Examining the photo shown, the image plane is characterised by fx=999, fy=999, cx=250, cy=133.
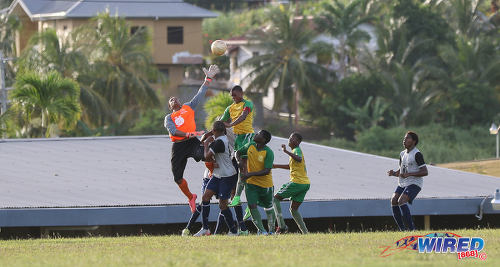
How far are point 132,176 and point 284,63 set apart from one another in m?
40.8

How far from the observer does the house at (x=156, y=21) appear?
6134cm

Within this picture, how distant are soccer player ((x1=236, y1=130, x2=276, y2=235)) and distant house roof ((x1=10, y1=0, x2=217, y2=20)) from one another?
46.6 m

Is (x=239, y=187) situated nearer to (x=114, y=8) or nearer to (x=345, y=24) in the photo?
(x=345, y=24)

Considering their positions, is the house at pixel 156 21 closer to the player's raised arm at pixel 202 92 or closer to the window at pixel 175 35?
the window at pixel 175 35

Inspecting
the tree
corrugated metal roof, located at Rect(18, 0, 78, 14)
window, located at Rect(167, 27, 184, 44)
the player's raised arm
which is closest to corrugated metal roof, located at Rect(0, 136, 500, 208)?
the player's raised arm

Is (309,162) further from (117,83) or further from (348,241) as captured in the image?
(117,83)

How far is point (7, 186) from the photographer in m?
20.1

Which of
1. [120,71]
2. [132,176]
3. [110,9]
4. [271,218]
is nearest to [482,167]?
[132,176]

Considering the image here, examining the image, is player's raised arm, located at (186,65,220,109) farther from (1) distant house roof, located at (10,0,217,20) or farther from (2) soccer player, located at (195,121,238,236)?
(1) distant house roof, located at (10,0,217,20)

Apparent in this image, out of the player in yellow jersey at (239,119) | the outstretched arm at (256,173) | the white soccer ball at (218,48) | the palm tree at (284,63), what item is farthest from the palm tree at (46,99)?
the palm tree at (284,63)

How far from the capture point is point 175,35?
208 ft

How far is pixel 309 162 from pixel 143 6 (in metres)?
41.4

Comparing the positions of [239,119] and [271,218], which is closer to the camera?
[239,119]

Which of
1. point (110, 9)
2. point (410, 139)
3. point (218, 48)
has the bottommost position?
point (410, 139)
